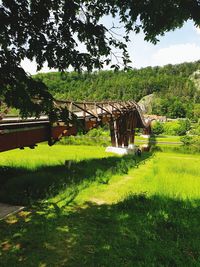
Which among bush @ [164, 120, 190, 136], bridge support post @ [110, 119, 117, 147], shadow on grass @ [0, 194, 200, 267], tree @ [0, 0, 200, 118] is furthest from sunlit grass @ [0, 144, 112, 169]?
bush @ [164, 120, 190, 136]

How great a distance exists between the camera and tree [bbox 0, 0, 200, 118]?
5219 mm

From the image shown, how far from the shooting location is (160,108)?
160m

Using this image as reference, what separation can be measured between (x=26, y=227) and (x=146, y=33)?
646 cm

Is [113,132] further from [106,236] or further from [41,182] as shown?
[106,236]

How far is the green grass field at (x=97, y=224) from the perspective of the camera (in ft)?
24.0

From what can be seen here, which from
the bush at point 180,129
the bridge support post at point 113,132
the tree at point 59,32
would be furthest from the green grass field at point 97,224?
the bush at point 180,129

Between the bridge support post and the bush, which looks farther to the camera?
the bush

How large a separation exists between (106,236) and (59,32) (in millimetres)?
5565

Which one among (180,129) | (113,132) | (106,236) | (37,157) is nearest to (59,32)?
(106,236)

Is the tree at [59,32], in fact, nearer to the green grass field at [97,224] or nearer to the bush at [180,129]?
the green grass field at [97,224]

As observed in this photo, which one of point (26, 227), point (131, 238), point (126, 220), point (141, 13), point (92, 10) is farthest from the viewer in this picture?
point (126, 220)

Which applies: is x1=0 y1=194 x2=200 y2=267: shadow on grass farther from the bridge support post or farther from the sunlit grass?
the bridge support post

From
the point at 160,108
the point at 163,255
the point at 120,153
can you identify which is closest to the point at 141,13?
the point at 163,255

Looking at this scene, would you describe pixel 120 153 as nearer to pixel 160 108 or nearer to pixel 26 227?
pixel 26 227
